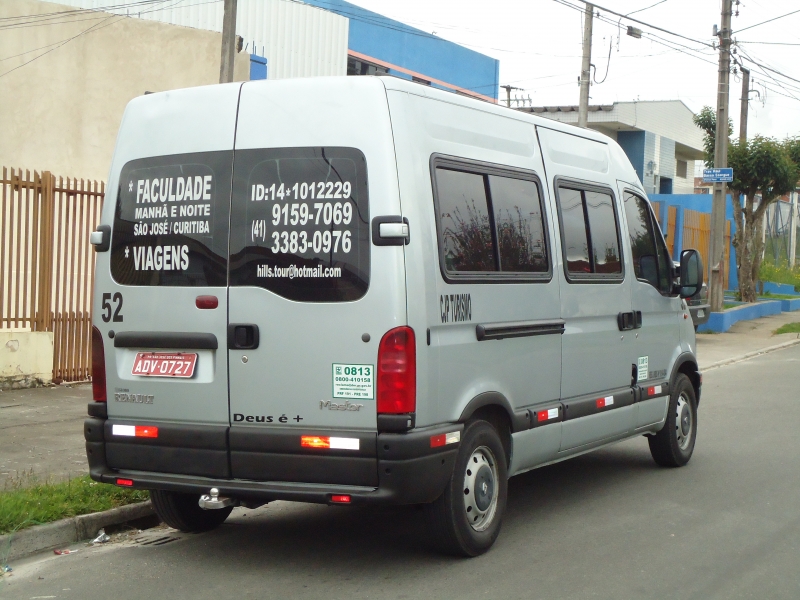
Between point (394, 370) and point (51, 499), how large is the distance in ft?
8.81

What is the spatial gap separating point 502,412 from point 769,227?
30452 millimetres

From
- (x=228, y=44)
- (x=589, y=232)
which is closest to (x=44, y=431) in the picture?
(x=589, y=232)

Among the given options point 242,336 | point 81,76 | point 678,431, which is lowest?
point 678,431

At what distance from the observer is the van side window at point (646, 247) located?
7648 mm

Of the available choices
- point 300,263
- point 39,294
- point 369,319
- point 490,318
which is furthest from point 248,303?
point 39,294

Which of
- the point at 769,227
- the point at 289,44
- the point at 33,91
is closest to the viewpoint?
the point at 33,91

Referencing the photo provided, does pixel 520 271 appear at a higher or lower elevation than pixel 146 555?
higher

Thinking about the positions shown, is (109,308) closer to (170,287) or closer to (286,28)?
(170,287)

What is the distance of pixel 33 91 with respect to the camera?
57.8 feet

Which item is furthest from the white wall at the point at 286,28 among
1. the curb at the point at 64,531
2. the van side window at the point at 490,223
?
the curb at the point at 64,531

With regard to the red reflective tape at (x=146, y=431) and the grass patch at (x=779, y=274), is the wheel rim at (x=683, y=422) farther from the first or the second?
the grass patch at (x=779, y=274)

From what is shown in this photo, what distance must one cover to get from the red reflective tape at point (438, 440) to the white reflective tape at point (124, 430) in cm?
Answer: 169

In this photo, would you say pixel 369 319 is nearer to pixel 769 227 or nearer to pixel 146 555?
pixel 146 555

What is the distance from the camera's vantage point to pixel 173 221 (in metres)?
5.52
